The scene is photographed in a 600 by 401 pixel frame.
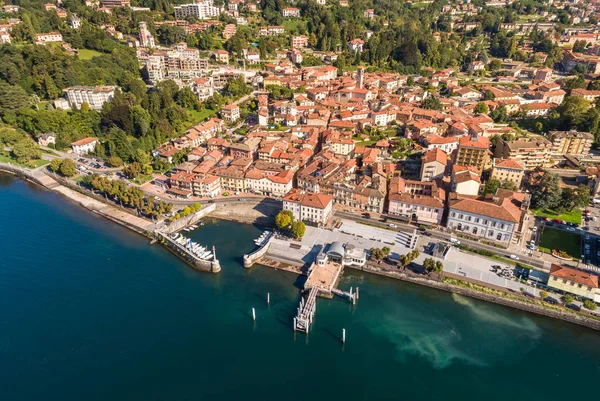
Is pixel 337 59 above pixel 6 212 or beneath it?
above

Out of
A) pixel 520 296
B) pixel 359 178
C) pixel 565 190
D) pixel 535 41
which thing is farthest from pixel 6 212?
pixel 535 41

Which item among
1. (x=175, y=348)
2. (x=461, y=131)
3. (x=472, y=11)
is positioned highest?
(x=472, y=11)

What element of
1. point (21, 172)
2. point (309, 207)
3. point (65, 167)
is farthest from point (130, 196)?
point (21, 172)

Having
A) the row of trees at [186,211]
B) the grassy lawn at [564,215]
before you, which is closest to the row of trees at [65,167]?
the row of trees at [186,211]

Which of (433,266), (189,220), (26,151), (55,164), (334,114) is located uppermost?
(334,114)

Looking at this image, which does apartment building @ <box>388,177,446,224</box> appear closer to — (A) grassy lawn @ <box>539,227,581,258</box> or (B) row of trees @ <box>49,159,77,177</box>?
(A) grassy lawn @ <box>539,227,581,258</box>

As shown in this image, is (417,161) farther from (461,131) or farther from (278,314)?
(278,314)

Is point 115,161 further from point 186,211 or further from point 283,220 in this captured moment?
point 283,220
